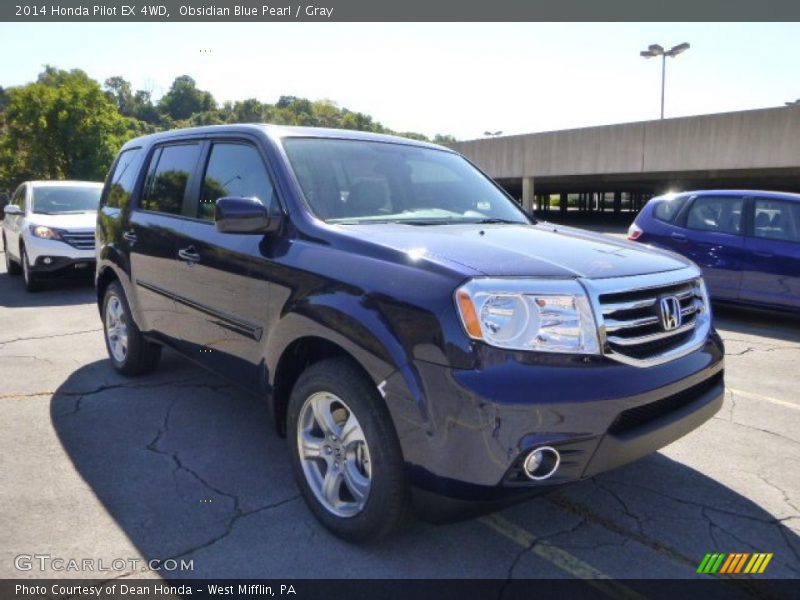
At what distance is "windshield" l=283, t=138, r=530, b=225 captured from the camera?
3258 millimetres

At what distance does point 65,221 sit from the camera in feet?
32.0

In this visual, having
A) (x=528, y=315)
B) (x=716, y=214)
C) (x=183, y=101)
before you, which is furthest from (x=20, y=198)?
(x=183, y=101)

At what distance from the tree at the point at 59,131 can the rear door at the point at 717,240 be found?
34048mm

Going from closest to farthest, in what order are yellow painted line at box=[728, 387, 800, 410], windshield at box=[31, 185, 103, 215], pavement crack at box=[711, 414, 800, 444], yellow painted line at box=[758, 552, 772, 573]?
yellow painted line at box=[758, 552, 772, 573] → pavement crack at box=[711, 414, 800, 444] → yellow painted line at box=[728, 387, 800, 410] → windshield at box=[31, 185, 103, 215]

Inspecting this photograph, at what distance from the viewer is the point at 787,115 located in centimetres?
2312

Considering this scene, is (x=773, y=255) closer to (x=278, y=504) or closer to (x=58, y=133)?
(x=278, y=504)

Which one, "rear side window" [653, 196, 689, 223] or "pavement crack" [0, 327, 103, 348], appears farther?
"rear side window" [653, 196, 689, 223]

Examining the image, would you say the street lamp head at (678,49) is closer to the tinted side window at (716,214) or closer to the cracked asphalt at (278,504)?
the tinted side window at (716,214)

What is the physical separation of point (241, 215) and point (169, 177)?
1713 mm

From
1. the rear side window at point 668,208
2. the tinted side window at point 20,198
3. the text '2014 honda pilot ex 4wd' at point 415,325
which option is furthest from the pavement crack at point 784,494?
the tinted side window at point 20,198

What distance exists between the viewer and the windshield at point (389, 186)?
128 inches

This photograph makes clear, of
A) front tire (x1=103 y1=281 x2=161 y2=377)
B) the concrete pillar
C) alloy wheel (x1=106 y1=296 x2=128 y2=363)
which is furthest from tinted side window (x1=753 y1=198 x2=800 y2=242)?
the concrete pillar

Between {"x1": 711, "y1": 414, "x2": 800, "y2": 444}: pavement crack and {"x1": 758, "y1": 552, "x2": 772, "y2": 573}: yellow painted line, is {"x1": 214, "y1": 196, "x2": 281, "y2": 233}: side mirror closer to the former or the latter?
{"x1": 758, "y1": 552, "x2": 772, "y2": 573}: yellow painted line

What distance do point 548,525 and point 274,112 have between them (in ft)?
469
